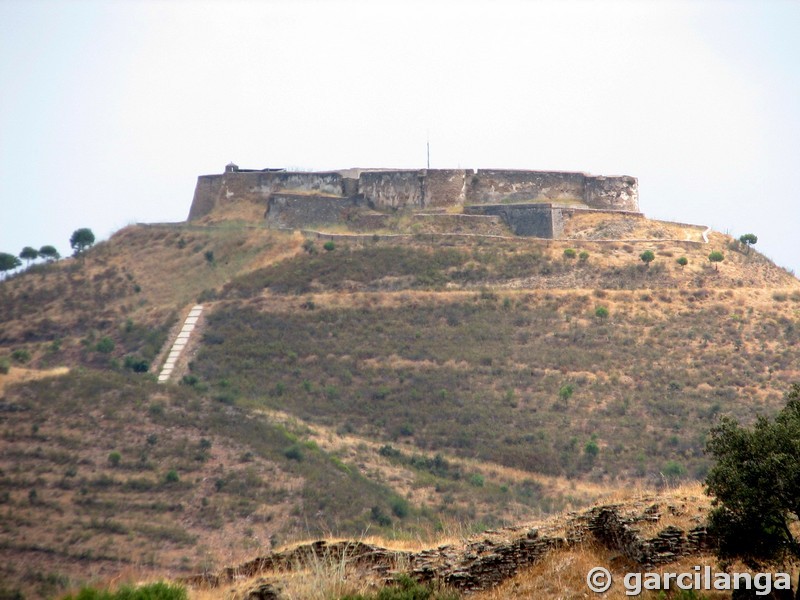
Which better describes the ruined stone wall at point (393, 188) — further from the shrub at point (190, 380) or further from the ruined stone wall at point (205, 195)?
the shrub at point (190, 380)

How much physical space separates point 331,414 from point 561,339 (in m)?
7.73

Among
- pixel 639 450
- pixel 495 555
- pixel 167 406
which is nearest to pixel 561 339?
pixel 639 450

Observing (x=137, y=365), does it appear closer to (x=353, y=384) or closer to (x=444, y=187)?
(x=353, y=384)

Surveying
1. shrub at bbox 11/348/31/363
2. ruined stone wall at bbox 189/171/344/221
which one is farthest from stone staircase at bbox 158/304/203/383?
ruined stone wall at bbox 189/171/344/221

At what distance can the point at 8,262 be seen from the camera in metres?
51.8

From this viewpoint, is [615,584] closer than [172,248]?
Yes

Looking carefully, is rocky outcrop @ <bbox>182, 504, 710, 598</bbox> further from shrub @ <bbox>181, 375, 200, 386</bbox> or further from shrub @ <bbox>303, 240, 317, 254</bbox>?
shrub @ <bbox>303, 240, 317, 254</bbox>

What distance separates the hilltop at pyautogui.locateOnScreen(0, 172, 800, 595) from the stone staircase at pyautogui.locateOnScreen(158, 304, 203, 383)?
12.6 inches

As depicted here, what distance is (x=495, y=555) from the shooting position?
1291 cm

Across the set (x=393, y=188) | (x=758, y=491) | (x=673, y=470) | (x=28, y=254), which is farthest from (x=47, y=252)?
(x=758, y=491)

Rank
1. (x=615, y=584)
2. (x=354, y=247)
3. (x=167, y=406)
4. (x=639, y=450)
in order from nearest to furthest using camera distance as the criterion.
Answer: (x=615, y=584), (x=639, y=450), (x=167, y=406), (x=354, y=247)

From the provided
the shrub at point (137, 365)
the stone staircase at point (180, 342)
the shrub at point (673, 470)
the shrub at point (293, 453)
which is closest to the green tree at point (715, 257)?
the shrub at point (673, 470)

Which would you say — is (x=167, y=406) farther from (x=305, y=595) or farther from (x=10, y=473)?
(x=305, y=595)

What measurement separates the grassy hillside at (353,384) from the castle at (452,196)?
1.16 metres
